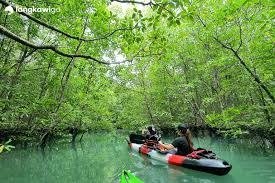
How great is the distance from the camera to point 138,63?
2723cm

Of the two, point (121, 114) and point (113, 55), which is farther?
point (121, 114)

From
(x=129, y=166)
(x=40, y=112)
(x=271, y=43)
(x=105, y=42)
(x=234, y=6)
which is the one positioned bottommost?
(x=129, y=166)

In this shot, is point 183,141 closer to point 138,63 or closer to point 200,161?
point 200,161

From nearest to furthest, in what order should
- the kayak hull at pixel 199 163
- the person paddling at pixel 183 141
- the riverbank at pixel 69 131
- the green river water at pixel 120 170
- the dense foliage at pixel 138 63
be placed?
the dense foliage at pixel 138 63 → the kayak hull at pixel 199 163 → the green river water at pixel 120 170 → the person paddling at pixel 183 141 → the riverbank at pixel 69 131

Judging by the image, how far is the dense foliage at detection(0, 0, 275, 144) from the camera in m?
5.11

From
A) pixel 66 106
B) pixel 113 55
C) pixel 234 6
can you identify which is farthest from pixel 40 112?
pixel 234 6

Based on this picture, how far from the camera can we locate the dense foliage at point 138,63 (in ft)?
16.8

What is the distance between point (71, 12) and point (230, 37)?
24.7 feet

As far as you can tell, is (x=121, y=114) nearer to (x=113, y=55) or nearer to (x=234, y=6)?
(x=113, y=55)

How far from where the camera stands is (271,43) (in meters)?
11.3

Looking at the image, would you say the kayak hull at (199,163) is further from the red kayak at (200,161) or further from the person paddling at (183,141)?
the person paddling at (183,141)

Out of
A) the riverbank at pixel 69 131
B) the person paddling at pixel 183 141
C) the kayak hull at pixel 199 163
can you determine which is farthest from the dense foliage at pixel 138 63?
the kayak hull at pixel 199 163

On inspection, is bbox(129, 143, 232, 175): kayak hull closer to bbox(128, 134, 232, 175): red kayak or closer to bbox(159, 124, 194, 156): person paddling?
bbox(128, 134, 232, 175): red kayak

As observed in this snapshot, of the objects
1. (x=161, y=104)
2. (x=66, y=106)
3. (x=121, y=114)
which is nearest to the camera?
(x=66, y=106)
